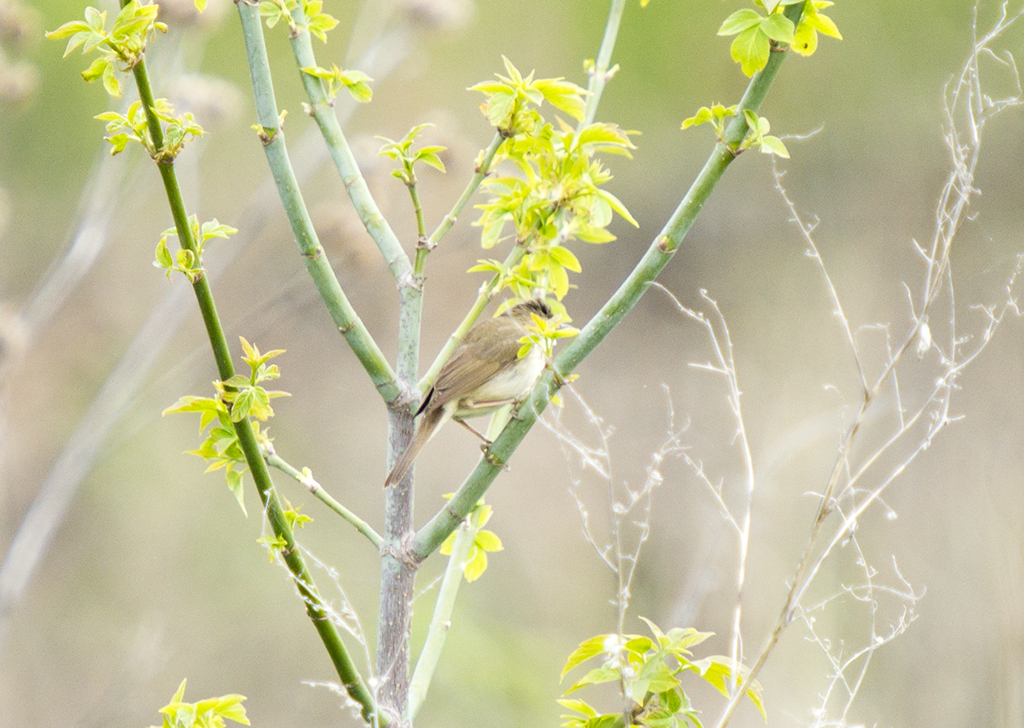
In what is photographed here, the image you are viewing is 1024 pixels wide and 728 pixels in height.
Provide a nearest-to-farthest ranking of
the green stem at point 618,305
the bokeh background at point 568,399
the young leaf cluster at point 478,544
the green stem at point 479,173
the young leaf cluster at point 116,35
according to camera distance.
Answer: the young leaf cluster at point 116,35 → the green stem at point 618,305 → the green stem at point 479,173 → the young leaf cluster at point 478,544 → the bokeh background at point 568,399

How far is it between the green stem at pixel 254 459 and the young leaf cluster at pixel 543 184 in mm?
435

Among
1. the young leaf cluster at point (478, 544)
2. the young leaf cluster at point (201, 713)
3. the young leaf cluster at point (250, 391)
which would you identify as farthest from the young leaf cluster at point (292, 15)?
the young leaf cluster at point (201, 713)

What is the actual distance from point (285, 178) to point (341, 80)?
10.5 inches

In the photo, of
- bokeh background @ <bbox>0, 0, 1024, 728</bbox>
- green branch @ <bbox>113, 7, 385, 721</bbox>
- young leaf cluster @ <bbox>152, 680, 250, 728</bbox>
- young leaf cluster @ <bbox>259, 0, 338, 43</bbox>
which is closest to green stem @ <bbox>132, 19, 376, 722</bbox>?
green branch @ <bbox>113, 7, 385, 721</bbox>

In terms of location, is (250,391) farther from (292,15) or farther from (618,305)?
(292,15)

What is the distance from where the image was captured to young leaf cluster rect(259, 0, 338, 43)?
1324mm

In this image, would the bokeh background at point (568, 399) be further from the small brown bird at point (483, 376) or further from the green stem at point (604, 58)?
the green stem at point (604, 58)

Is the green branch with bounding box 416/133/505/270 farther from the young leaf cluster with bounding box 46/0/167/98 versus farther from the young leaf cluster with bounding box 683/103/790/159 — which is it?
the young leaf cluster with bounding box 46/0/167/98

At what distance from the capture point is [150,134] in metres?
1.05

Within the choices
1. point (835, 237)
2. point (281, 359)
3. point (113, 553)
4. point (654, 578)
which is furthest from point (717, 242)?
point (113, 553)

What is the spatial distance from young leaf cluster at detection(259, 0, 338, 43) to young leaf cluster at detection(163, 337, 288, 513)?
0.50 metres

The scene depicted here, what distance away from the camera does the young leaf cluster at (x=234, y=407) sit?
117 cm

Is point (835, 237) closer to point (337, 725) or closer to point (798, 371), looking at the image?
point (798, 371)

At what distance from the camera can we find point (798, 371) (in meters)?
5.89
